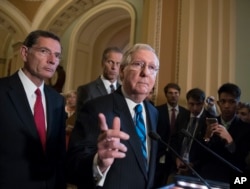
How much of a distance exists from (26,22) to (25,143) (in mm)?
8184

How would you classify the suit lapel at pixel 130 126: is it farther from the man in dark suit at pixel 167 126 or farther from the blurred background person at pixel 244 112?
the blurred background person at pixel 244 112

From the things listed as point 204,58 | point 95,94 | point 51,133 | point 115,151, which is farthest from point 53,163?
point 204,58

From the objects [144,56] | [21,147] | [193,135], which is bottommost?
[21,147]

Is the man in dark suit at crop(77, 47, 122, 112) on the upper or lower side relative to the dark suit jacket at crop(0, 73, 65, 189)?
upper

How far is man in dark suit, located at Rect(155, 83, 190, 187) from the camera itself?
2.83 metres

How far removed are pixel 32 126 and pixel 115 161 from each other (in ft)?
1.61

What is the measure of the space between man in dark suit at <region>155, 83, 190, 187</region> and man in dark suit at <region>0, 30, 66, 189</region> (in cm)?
78

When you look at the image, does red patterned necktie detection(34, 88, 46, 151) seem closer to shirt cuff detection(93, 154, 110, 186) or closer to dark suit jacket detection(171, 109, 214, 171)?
shirt cuff detection(93, 154, 110, 186)

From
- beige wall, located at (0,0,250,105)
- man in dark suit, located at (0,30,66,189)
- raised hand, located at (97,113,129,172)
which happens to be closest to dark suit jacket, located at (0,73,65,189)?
man in dark suit, located at (0,30,66,189)

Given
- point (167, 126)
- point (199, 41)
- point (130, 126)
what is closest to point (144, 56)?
point (130, 126)

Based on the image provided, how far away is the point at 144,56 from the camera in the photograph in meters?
1.56

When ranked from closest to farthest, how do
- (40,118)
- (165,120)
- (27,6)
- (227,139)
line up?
(40,118)
(227,139)
(165,120)
(27,6)

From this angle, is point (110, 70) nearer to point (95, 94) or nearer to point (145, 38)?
point (95, 94)

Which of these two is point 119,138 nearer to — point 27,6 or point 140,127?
point 140,127
